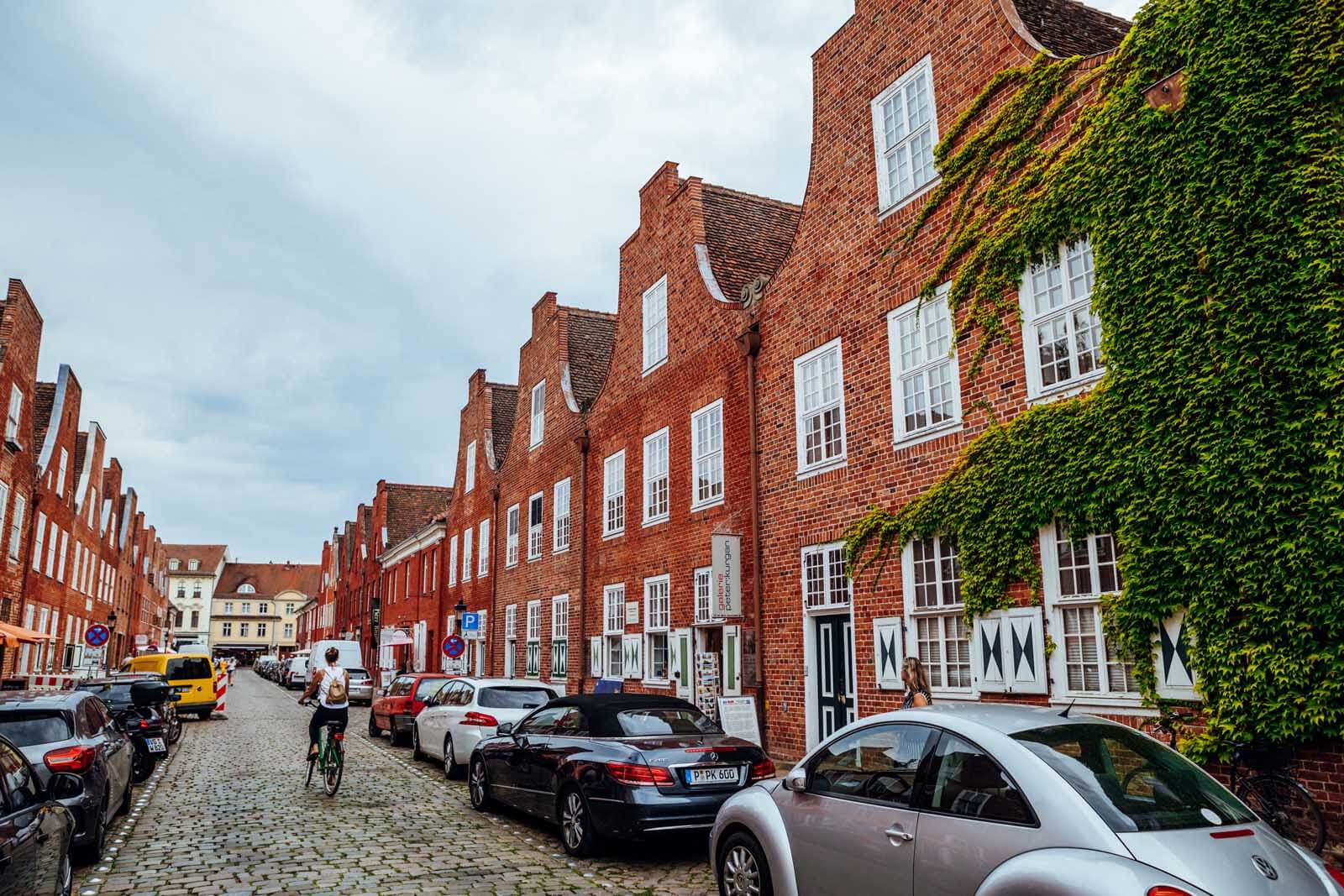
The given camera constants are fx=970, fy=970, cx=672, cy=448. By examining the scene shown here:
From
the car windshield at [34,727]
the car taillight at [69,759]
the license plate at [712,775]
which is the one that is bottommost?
the license plate at [712,775]

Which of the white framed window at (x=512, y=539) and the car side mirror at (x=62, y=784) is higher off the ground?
the white framed window at (x=512, y=539)

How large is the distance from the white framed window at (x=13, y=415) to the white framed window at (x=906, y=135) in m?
27.4

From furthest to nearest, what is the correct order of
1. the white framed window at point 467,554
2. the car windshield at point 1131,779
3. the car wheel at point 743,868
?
the white framed window at point 467,554 < the car wheel at point 743,868 < the car windshield at point 1131,779

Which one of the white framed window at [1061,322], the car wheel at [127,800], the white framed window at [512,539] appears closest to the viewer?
the white framed window at [1061,322]

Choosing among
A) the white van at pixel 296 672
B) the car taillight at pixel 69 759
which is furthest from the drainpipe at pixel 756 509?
the white van at pixel 296 672

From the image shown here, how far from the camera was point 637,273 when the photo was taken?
850 inches

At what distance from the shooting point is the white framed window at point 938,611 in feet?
36.7

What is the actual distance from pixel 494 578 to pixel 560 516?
6.13 m

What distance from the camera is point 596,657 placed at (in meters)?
21.7

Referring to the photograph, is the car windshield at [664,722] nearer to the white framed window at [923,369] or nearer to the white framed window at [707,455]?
the white framed window at [923,369]

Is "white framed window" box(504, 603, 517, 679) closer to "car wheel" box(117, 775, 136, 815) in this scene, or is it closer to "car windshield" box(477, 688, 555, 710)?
"car windshield" box(477, 688, 555, 710)

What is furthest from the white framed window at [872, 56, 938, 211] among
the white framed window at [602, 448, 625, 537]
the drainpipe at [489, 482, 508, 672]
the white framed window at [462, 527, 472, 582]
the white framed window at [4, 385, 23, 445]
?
the white framed window at [4, 385, 23, 445]

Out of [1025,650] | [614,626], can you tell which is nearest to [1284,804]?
[1025,650]

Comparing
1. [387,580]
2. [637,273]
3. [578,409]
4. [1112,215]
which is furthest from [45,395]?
[1112,215]
